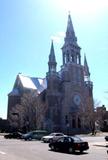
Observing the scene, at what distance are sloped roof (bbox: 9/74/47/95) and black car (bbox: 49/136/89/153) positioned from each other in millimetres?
70462

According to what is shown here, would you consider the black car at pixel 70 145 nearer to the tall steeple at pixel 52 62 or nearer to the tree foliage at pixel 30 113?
the tree foliage at pixel 30 113

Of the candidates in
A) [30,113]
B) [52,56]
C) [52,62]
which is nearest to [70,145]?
[30,113]

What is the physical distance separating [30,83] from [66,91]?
16801 millimetres

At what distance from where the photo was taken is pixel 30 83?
9969cm

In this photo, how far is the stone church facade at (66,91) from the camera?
84688 mm

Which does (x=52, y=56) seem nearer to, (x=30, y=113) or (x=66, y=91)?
(x=66, y=91)

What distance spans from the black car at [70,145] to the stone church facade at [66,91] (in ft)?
170

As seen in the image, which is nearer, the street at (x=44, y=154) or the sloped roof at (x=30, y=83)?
the street at (x=44, y=154)

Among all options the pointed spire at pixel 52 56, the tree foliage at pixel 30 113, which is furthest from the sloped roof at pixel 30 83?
the tree foliage at pixel 30 113

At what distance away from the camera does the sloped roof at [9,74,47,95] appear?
96.6 m

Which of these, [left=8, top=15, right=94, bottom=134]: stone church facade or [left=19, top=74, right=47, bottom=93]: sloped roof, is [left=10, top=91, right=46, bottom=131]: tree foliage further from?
[left=19, top=74, right=47, bottom=93]: sloped roof

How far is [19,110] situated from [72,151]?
54769 mm

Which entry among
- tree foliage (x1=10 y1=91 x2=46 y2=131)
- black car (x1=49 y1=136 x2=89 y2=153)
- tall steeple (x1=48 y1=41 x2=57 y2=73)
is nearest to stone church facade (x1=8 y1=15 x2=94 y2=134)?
tall steeple (x1=48 y1=41 x2=57 y2=73)

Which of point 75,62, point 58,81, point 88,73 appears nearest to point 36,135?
point 58,81
